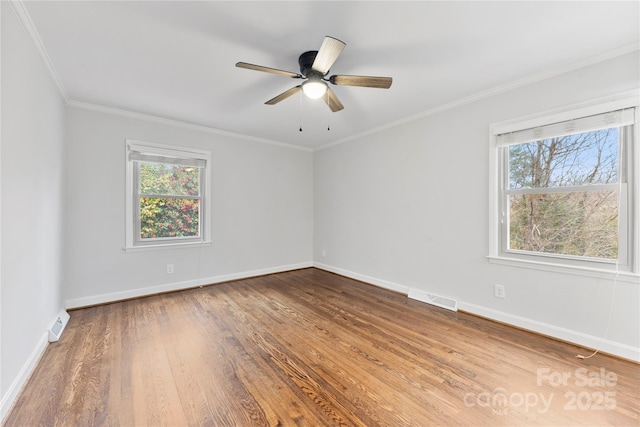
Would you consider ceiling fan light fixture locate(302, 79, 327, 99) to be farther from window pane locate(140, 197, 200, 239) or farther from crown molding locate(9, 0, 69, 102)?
window pane locate(140, 197, 200, 239)

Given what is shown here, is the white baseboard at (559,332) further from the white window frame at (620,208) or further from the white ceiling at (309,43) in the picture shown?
the white ceiling at (309,43)

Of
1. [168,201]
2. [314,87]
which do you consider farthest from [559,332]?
Result: [168,201]

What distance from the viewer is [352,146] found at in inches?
178

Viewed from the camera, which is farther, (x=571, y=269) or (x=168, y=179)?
(x=168, y=179)

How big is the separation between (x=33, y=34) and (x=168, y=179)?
6.77 feet

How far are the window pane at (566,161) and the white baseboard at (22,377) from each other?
432cm

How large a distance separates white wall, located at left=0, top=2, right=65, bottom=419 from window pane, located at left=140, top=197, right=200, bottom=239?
106cm

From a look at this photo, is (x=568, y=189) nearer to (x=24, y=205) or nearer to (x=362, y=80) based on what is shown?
(x=362, y=80)

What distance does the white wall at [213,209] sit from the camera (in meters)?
3.18

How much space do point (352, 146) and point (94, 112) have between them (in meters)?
3.62

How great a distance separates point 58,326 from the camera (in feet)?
8.19

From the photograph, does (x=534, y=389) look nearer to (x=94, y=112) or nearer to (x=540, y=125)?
(x=540, y=125)

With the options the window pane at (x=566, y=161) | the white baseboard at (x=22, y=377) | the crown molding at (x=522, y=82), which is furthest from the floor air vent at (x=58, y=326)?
the window pane at (x=566, y=161)

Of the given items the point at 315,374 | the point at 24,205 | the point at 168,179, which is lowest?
the point at 315,374
